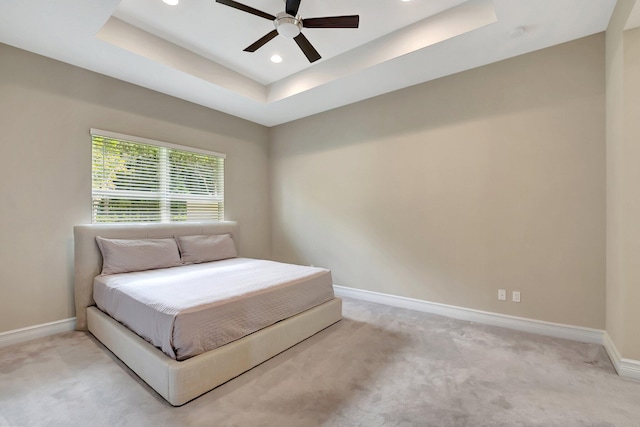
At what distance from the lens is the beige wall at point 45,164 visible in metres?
2.68

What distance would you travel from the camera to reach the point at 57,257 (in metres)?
2.94

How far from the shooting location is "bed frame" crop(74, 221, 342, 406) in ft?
5.91

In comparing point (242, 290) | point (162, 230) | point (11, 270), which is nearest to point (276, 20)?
point (242, 290)

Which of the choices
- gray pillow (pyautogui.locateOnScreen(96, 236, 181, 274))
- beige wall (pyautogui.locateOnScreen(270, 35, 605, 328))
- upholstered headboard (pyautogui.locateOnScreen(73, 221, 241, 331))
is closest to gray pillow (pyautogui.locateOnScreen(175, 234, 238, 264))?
gray pillow (pyautogui.locateOnScreen(96, 236, 181, 274))

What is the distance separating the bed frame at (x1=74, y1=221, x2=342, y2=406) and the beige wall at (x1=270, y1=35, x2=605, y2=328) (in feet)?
4.28

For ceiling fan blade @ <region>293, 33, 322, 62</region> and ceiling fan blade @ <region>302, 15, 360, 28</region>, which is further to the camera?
ceiling fan blade @ <region>293, 33, 322, 62</region>

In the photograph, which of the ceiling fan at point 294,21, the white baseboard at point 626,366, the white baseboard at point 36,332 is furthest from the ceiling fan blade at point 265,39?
the white baseboard at point 626,366

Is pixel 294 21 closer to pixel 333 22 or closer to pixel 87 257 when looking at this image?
pixel 333 22

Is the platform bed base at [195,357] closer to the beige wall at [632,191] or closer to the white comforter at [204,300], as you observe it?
the white comforter at [204,300]

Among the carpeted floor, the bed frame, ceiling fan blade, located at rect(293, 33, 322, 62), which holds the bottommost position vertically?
the carpeted floor

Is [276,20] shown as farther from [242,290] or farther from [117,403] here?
[117,403]

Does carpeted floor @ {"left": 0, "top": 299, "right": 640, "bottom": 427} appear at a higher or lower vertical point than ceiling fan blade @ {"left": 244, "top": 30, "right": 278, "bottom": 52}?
lower

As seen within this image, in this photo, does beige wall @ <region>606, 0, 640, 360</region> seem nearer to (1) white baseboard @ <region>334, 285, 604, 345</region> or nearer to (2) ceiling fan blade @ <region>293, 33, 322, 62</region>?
(1) white baseboard @ <region>334, 285, 604, 345</region>

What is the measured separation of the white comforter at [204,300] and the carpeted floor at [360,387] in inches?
13.2
